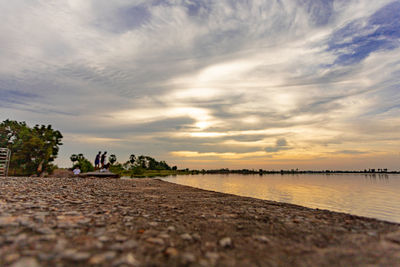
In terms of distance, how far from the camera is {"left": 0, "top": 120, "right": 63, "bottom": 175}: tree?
42500 mm

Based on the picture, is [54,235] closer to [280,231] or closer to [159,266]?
[159,266]

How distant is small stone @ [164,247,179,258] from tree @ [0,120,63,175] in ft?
167

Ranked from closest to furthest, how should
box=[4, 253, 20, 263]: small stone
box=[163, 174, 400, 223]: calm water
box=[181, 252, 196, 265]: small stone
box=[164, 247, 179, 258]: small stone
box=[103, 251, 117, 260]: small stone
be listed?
box=[4, 253, 20, 263]: small stone
box=[103, 251, 117, 260]: small stone
box=[181, 252, 196, 265]: small stone
box=[164, 247, 179, 258]: small stone
box=[163, 174, 400, 223]: calm water

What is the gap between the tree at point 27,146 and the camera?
42.5m

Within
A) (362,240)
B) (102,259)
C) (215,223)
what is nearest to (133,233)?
(102,259)

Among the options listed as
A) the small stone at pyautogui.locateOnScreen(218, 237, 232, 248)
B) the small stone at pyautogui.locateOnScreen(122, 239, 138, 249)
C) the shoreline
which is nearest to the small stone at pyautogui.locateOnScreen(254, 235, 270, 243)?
the shoreline

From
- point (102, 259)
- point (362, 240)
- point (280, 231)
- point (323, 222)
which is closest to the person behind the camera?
point (102, 259)

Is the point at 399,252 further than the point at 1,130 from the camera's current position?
No

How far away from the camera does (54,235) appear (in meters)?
4.97

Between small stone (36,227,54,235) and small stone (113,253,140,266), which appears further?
small stone (36,227,54,235)

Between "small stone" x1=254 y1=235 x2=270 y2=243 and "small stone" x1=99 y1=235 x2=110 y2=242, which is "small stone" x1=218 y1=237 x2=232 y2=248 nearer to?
"small stone" x1=254 y1=235 x2=270 y2=243

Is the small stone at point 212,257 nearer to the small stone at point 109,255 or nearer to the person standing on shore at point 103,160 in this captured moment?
the small stone at point 109,255

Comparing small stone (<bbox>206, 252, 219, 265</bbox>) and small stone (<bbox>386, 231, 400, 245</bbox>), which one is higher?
small stone (<bbox>206, 252, 219, 265</bbox>)

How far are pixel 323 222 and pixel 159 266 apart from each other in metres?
6.64
